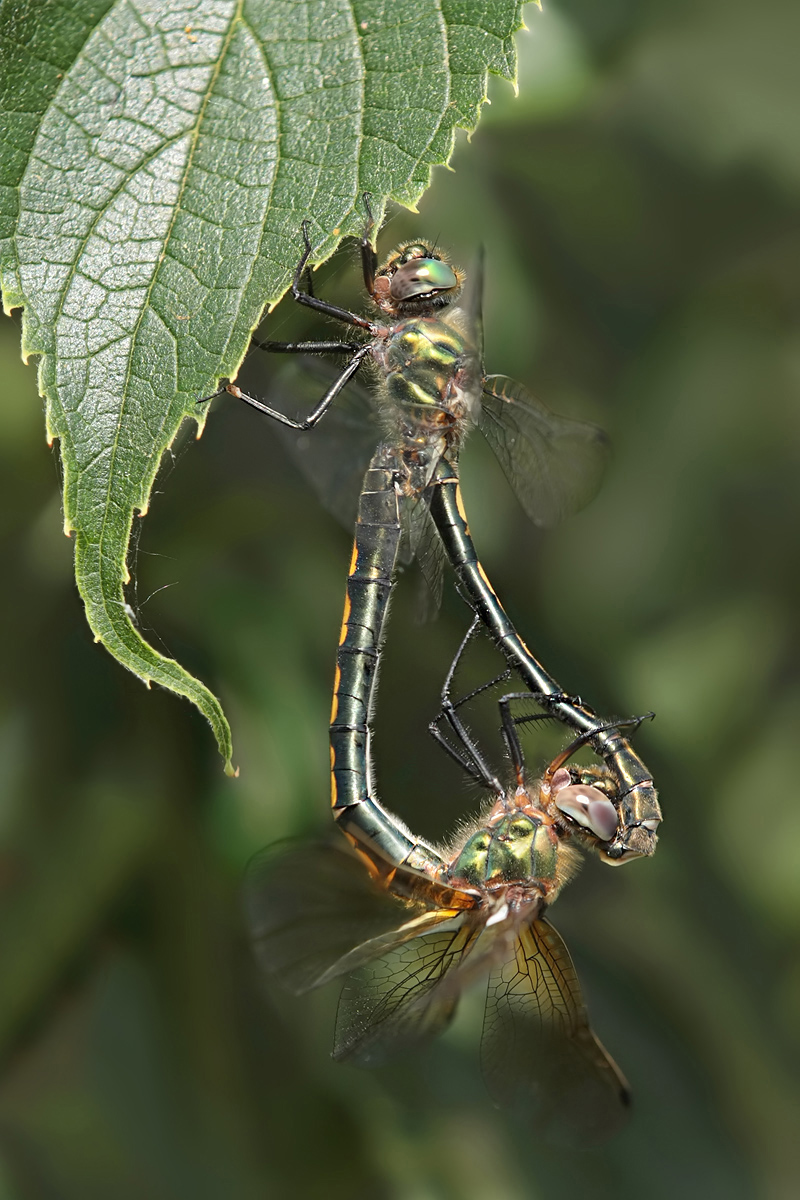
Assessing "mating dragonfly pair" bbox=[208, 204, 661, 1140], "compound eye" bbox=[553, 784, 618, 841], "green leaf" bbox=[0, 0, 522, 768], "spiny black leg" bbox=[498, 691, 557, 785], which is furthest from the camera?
"spiny black leg" bbox=[498, 691, 557, 785]

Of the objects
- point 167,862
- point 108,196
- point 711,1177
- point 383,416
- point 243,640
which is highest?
point 108,196

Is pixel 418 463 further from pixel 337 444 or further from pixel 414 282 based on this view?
pixel 414 282

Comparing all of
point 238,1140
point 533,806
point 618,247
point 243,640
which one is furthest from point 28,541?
point 618,247

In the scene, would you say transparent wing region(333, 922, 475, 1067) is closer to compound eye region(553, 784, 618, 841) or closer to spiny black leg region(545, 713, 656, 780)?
compound eye region(553, 784, 618, 841)

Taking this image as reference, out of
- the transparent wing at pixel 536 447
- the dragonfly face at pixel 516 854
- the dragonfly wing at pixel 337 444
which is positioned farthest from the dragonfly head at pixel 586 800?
the dragonfly wing at pixel 337 444

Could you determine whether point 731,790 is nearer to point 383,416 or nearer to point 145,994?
point 383,416

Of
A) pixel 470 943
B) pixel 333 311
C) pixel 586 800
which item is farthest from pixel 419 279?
pixel 470 943

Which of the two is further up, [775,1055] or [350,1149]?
[775,1055]

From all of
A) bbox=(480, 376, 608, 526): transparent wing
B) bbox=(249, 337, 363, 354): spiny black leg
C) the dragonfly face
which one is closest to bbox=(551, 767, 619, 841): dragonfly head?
the dragonfly face
